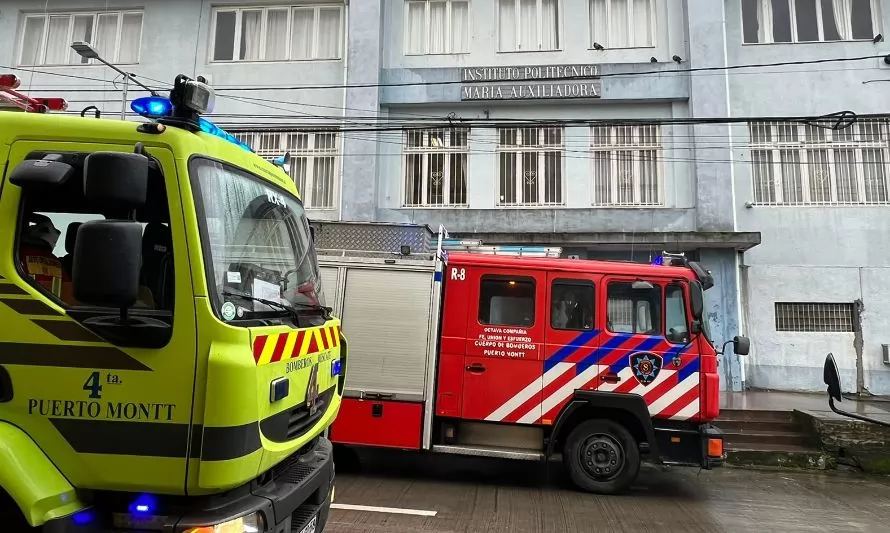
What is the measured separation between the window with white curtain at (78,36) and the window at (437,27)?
7360 mm

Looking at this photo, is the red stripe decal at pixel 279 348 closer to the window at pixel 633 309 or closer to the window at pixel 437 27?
the window at pixel 633 309

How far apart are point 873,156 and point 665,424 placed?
429 inches

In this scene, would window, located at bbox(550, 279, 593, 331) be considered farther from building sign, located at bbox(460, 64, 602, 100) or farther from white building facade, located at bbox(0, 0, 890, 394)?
building sign, located at bbox(460, 64, 602, 100)

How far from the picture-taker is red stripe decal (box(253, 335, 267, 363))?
2.70m

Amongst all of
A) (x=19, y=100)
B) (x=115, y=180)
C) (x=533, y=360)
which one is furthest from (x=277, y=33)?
(x=115, y=180)

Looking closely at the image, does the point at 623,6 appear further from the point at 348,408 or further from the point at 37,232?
the point at 37,232

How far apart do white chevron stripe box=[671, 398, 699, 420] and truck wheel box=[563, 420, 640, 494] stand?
582 mm

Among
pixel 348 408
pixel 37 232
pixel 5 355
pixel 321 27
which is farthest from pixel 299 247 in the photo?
pixel 321 27

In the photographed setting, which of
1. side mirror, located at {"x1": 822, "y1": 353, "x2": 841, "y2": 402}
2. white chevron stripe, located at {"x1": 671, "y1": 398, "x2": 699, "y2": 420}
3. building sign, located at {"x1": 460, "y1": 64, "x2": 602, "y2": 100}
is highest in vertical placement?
building sign, located at {"x1": 460, "y1": 64, "x2": 602, "y2": 100}

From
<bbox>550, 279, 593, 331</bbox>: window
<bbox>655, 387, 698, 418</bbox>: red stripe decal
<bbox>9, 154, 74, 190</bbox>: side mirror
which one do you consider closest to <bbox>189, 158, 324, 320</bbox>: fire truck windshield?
<bbox>9, 154, 74, 190</bbox>: side mirror

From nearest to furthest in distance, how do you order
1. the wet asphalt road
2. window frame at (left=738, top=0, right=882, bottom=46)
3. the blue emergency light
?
the blue emergency light
the wet asphalt road
window frame at (left=738, top=0, right=882, bottom=46)

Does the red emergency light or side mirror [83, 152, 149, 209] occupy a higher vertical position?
the red emergency light

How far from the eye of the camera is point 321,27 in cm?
1516

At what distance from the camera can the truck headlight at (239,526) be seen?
2525 millimetres
